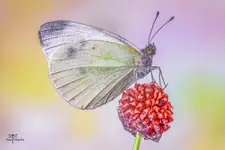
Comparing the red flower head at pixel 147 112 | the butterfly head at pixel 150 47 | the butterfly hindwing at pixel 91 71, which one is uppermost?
the butterfly head at pixel 150 47

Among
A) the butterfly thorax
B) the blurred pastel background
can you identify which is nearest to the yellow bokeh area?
the blurred pastel background

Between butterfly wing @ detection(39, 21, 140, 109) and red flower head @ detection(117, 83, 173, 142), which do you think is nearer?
red flower head @ detection(117, 83, 173, 142)

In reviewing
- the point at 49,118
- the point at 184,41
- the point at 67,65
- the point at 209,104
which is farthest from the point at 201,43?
the point at 49,118

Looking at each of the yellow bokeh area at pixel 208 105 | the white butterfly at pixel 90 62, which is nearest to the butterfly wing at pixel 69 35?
the white butterfly at pixel 90 62

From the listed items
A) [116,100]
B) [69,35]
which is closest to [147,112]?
[116,100]

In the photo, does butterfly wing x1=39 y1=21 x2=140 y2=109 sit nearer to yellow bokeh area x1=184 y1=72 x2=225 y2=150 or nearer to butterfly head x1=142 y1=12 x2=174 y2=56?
butterfly head x1=142 y1=12 x2=174 y2=56

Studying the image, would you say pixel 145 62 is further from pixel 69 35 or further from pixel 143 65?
pixel 69 35

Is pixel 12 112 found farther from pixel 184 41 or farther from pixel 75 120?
pixel 184 41

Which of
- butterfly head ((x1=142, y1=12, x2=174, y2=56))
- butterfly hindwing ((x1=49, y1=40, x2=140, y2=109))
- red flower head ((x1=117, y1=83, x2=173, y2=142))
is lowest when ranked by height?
red flower head ((x1=117, y1=83, x2=173, y2=142))

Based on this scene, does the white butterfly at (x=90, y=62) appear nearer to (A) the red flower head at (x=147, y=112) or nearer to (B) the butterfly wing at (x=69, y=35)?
(B) the butterfly wing at (x=69, y=35)
